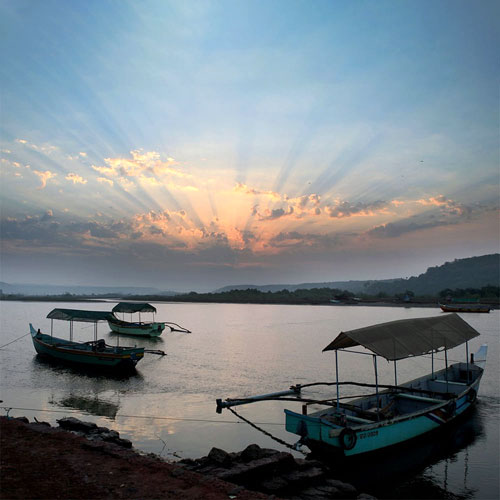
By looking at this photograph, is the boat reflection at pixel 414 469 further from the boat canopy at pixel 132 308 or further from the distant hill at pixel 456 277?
the distant hill at pixel 456 277

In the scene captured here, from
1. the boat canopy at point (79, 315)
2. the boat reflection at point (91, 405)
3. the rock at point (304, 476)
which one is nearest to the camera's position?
the rock at point (304, 476)

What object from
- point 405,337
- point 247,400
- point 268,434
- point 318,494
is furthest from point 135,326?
point 318,494

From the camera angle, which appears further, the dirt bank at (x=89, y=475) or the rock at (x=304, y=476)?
the rock at (x=304, y=476)

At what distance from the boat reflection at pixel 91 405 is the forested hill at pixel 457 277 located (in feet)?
556

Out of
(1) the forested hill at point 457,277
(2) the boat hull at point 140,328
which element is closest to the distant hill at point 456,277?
(1) the forested hill at point 457,277

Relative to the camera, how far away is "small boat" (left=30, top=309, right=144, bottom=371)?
25.7m

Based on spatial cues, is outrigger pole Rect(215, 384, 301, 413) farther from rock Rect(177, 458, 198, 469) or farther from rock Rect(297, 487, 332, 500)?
rock Rect(297, 487, 332, 500)

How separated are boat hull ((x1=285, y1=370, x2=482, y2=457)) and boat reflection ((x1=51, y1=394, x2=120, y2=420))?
8.72 m

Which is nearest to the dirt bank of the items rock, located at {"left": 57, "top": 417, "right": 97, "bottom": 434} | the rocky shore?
the rocky shore

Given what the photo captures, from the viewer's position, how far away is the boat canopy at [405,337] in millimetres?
13656

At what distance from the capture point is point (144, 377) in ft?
83.4

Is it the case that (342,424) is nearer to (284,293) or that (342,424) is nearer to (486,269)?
(284,293)

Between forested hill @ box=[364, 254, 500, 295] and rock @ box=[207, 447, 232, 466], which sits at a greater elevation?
forested hill @ box=[364, 254, 500, 295]

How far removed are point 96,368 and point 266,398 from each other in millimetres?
13795
